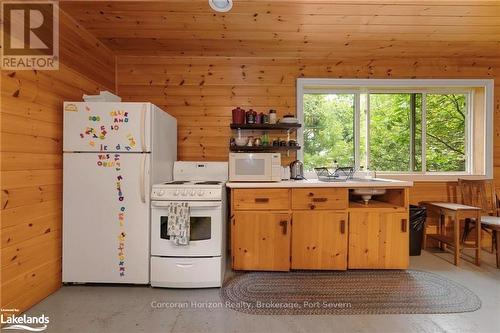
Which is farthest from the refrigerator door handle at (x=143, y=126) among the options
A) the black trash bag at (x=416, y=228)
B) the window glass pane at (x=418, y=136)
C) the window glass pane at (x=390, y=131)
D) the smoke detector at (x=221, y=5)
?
the window glass pane at (x=418, y=136)

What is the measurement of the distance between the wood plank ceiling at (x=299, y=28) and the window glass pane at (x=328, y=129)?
544mm

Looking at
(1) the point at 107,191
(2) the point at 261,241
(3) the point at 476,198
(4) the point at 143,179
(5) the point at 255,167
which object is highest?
(5) the point at 255,167

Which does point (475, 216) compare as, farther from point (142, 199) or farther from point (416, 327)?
point (142, 199)

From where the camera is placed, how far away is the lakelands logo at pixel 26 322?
1667 mm

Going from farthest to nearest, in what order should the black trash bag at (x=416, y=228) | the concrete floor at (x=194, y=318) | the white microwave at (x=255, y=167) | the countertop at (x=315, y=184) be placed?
1. the black trash bag at (x=416, y=228)
2. the white microwave at (x=255, y=167)
3. the countertop at (x=315, y=184)
4. the concrete floor at (x=194, y=318)

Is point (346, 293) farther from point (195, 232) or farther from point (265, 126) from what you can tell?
point (265, 126)

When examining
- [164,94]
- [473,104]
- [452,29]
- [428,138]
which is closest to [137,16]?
[164,94]

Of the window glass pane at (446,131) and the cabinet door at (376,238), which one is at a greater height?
the window glass pane at (446,131)

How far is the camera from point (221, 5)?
2.03m

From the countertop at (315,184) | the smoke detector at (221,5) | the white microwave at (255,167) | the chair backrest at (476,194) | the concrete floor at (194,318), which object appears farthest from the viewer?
the chair backrest at (476,194)

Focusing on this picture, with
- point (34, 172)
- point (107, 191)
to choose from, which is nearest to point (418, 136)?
point (107, 191)

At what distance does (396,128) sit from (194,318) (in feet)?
10.3

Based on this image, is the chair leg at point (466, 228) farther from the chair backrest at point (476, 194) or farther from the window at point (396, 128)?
the window at point (396, 128)

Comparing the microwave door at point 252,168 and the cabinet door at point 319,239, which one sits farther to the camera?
the microwave door at point 252,168
